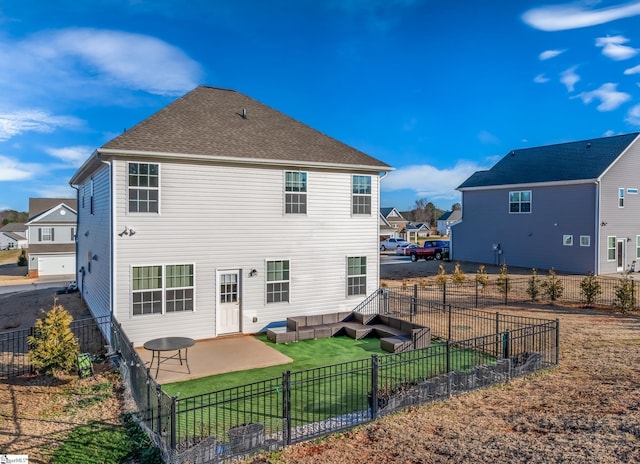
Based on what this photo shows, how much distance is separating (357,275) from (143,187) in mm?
8099

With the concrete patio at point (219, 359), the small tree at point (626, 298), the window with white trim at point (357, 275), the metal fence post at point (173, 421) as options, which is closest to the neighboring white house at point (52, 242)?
the concrete patio at point (219, 359)

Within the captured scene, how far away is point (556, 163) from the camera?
31.6 meters

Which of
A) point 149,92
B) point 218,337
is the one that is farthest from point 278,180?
point 149,92

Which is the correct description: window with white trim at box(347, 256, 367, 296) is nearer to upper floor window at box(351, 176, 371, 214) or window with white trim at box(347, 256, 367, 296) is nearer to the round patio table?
upper floor window at box(351, 176, 371, 214)

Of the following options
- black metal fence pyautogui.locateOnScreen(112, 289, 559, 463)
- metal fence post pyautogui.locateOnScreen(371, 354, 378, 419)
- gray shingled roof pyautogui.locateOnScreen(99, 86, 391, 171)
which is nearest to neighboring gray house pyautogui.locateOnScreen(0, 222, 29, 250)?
gray shingled roof pyautogui.locateOnScreen(99, 86, 391, 171)

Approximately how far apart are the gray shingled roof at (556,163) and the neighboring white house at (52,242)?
37.7 meters

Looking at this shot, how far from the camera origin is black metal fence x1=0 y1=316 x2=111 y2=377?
10672mm

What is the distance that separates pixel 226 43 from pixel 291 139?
942cm

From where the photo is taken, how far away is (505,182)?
1310 inches

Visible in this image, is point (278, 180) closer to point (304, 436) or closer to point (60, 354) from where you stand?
point (60, 354)

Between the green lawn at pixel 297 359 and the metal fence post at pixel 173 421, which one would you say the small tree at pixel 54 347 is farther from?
the metal fence post at pixel 173 421

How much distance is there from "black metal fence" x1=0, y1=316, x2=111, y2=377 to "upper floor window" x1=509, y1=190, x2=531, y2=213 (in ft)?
95.8

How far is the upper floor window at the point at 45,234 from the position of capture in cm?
4062

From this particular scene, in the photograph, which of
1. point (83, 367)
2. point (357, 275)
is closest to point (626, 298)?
point (357, 275)
